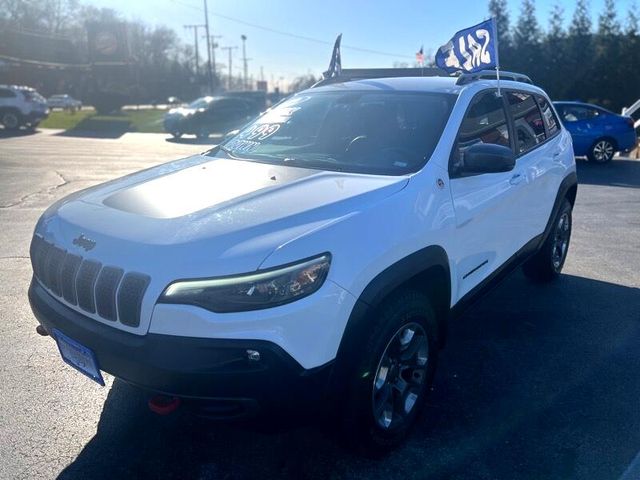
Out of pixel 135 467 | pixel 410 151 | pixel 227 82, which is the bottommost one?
pixel 135 467

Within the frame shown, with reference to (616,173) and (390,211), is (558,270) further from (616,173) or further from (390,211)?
(616,173)

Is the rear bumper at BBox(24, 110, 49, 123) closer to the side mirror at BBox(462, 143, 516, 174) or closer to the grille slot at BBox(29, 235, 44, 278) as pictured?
the grille slot at BBox(29, 235, 44, 278)

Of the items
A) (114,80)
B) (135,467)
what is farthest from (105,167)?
(114,80)

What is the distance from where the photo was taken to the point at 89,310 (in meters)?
2.75

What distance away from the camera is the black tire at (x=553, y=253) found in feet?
18.2

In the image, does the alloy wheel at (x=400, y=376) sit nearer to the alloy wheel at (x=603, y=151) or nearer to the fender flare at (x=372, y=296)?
the fender flare at (x=372, y=296)

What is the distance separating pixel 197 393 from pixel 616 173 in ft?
44.7

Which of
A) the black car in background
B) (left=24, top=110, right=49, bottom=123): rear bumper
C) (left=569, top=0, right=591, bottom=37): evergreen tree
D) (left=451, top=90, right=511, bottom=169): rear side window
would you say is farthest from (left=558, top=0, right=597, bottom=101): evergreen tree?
(left=451, top=90, right=511, bottom=169): rear side window

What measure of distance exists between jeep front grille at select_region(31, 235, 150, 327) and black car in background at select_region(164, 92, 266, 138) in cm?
2237

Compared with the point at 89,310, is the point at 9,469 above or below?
below

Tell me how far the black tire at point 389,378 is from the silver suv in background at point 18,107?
25782 millimetres

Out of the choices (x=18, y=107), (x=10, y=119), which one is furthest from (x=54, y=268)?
(x=10, y=119)

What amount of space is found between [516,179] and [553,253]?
1662 mm

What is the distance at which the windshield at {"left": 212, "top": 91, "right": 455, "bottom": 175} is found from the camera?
3594 millimetres
